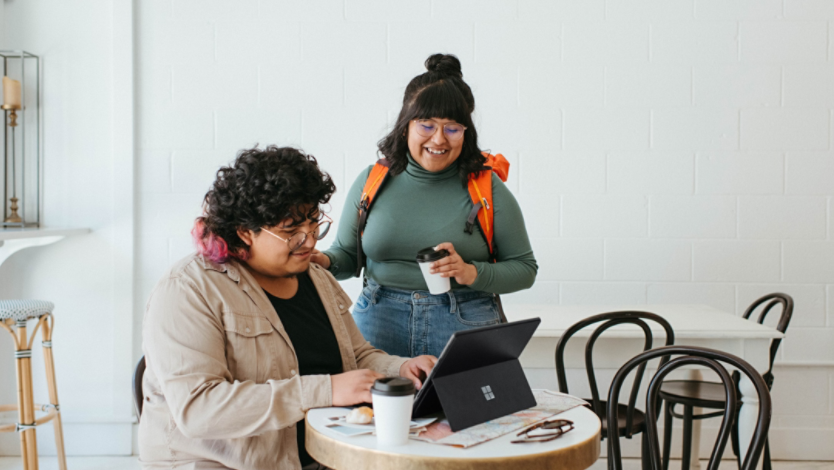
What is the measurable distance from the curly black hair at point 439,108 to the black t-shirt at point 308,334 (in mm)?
573

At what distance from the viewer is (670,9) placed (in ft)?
10.3

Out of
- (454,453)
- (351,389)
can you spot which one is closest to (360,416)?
(351,389)

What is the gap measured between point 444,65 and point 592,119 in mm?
1394

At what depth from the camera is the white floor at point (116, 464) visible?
3082 millimetres

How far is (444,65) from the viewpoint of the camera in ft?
6.56

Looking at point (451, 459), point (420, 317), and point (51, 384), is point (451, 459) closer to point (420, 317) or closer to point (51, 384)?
point (420, 317)

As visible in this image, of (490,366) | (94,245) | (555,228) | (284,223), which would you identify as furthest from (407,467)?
(94,245)

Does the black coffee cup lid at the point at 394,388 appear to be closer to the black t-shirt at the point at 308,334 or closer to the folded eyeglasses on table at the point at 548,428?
the folded eyeglasses on table at the point at 548,428

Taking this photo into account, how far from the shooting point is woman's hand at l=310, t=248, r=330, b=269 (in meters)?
1.92

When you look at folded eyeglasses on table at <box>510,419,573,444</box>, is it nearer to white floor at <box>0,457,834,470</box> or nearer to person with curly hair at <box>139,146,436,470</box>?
person with curly hair at <box>139,146,436,470</box>

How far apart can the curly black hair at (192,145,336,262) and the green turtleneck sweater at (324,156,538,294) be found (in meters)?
0.51

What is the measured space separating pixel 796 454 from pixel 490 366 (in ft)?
8.45

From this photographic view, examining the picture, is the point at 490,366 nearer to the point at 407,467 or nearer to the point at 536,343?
Result: the point at 407,467

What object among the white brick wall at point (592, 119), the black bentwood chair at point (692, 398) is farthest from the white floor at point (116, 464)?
the black bentwood chair at point (692, 398)
